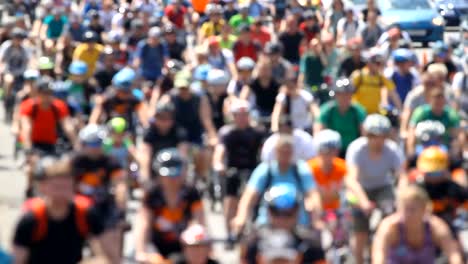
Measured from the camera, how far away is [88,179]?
14422mm

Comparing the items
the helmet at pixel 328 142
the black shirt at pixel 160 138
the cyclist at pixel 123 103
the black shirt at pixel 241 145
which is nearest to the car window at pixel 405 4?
the cyclist at pixel 123 103

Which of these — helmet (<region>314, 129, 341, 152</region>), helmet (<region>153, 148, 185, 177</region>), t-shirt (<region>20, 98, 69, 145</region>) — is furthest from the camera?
t-shirt (<region>20, 98, 69, 145</region>)

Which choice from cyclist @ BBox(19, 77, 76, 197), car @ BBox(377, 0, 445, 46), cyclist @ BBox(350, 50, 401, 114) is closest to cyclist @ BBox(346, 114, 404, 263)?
cyclist @ BBox(19, 77, 76, 197)

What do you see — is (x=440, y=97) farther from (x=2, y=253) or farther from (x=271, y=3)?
(x=271, y=3)

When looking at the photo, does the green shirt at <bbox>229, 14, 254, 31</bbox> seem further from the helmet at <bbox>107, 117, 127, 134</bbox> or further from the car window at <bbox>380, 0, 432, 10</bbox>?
the car window at <bbox>380, 0, 432, 10</bbox>

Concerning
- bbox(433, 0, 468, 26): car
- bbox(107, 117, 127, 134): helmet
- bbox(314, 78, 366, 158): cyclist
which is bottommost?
bbox(433, 0, 468, 26): car

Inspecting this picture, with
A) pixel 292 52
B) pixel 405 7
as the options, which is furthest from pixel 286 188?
pixel 405 7

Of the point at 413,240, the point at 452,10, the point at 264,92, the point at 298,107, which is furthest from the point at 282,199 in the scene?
the point at 452,10

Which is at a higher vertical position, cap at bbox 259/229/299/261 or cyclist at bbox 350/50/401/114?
cap at bbox 259/229/299/261

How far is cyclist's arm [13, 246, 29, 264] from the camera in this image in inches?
407

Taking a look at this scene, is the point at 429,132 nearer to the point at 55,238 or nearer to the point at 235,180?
the point at 235,180

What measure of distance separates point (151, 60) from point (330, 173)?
32.0 ft

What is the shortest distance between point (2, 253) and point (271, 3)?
85.3 feet

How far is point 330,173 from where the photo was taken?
1427 cm
